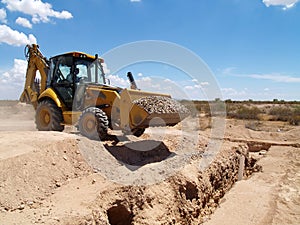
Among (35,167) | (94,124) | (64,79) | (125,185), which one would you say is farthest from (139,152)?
(35,167)

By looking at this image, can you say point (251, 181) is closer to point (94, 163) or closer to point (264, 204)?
point (264, 204)

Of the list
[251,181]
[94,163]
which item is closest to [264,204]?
[251,181]

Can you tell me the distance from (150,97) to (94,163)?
273 centimetres

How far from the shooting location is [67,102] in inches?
357

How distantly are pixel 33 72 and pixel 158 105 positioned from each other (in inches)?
235

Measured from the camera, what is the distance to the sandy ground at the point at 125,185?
412 cm

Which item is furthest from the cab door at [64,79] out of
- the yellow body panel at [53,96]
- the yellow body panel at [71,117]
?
the yellow body panel at [71,117]

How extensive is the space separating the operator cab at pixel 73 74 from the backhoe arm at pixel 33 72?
3.45ft

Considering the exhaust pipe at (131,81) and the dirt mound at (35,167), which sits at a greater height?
the exhaust pipe at (131,81)

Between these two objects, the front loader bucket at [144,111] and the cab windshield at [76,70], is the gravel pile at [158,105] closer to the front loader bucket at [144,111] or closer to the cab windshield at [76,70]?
the front loader bucket at [144,111]

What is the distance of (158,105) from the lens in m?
7.54

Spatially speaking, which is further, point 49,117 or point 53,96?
point 49,117

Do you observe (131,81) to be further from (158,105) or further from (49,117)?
(49,117)

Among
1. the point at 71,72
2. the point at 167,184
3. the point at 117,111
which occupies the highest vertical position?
the point at 71,72
